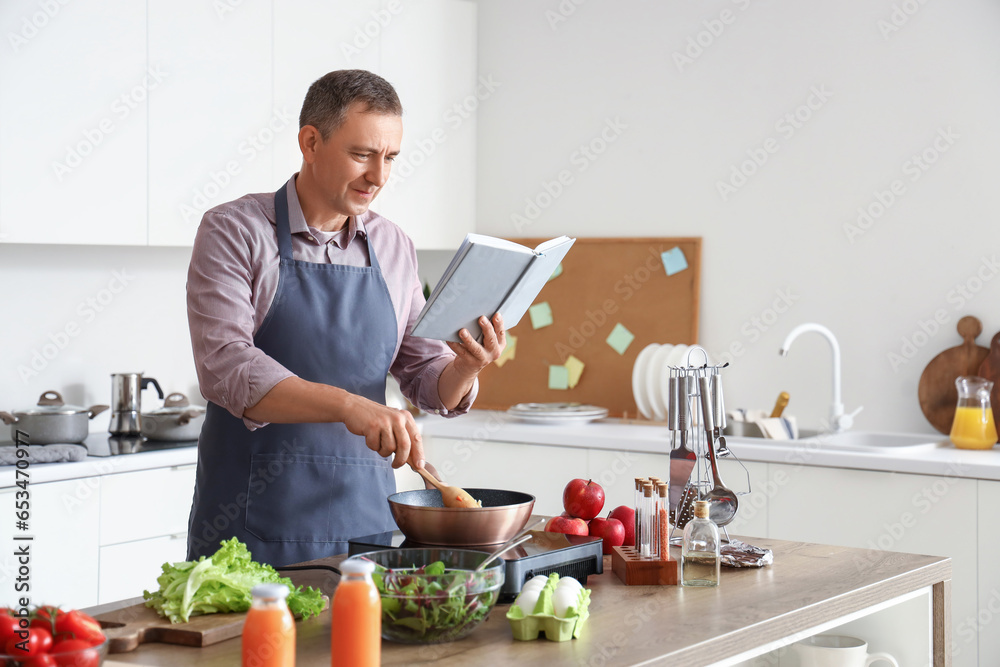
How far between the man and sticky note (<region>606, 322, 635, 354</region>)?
1980mm

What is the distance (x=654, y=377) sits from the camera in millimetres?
3861

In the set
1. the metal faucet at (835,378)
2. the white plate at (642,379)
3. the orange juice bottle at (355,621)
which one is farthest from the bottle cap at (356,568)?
the white plate at (642,379)

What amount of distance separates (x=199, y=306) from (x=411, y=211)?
7.55 feet

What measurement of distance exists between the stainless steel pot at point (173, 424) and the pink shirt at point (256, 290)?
1.30m

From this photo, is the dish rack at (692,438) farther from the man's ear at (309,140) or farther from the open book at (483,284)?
the man's ear at (309,140)

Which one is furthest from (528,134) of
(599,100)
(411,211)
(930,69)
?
(930,69)

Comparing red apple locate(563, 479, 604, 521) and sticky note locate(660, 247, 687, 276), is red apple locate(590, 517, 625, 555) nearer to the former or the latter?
red apple locate(563, 479, 604, 521)

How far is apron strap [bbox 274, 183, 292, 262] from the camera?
2061 mm

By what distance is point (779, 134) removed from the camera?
3797 millimetres

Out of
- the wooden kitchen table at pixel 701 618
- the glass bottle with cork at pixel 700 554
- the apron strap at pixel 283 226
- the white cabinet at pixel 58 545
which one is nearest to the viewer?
the wooden kitchen table at pixel 701 618

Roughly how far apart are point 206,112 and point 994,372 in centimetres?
259

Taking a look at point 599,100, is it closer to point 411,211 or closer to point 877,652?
point 411,211

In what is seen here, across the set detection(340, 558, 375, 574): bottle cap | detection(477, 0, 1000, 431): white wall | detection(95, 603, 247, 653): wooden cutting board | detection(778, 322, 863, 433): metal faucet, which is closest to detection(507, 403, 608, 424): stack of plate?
detection(477, 0, 1000, 431): white wall

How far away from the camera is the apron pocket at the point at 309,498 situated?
2.01 meters
